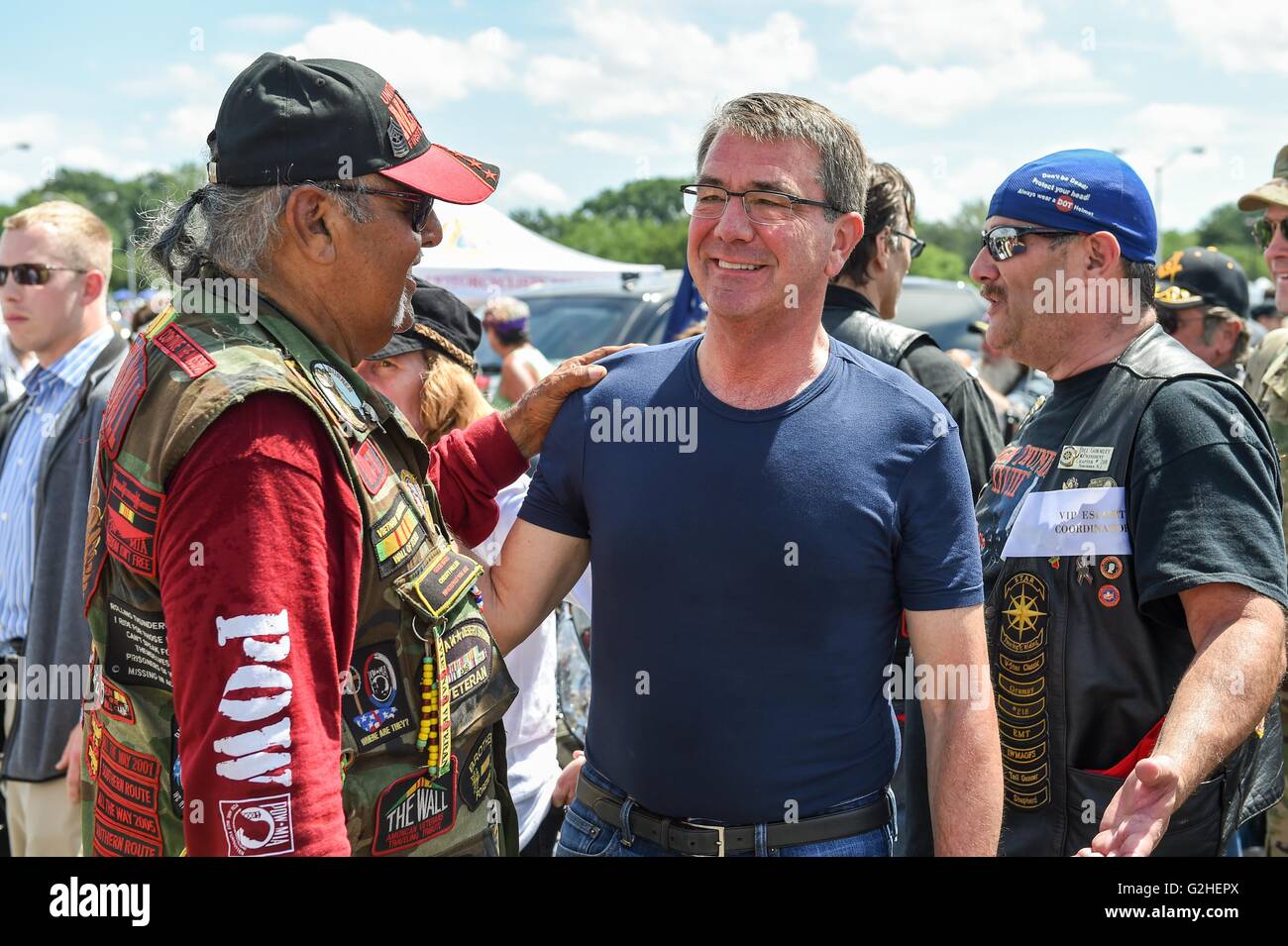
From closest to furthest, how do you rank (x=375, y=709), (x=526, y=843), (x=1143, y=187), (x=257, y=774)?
(x=257, y=774) < (x=375, y=709) < (x=1143, y=187) < (x=526, y=843)

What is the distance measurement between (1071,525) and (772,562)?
82 centimetres

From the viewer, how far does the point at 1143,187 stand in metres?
2.84

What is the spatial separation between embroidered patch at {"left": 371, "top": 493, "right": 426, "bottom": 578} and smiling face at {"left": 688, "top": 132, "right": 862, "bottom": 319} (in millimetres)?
809

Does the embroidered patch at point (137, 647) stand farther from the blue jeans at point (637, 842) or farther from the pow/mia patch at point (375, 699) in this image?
the blue jeans at point (637, 842)

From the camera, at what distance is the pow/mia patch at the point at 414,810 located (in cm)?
185

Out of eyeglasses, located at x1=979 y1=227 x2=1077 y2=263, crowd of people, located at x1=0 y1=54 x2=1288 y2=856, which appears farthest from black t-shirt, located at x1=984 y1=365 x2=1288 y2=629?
eyeglasses, located at x1=979 y1=227 x2=1077 y2=263

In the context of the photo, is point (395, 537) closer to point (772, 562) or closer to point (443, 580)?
point (443, 580)

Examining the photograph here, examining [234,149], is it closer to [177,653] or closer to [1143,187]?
[177,653]

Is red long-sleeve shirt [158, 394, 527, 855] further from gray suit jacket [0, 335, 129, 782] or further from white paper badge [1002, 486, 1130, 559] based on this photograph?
gray suit jacket [0, 335, 129, 782]

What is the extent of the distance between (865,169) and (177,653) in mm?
1732

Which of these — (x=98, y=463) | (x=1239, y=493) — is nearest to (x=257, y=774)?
(x=98, y=463)

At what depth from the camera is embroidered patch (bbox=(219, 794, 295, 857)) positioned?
1549 millimetres

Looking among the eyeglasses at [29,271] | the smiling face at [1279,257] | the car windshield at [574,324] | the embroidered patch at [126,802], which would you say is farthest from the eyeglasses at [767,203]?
the car windshield at [574,324]

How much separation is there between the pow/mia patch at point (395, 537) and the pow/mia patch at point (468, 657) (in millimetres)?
183
